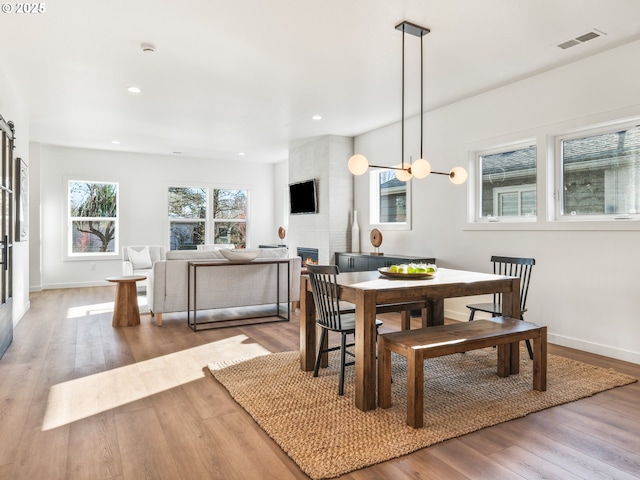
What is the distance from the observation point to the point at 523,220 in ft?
15.0

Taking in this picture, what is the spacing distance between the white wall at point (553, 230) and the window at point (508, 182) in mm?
204

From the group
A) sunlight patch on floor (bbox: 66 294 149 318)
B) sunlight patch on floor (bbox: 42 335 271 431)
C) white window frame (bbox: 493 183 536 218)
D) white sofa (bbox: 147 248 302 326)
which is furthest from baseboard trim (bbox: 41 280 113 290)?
white window frame (bbox: 493 183 536 218)

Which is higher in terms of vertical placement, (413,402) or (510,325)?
(510,325)

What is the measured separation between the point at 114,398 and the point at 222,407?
0.74 meters

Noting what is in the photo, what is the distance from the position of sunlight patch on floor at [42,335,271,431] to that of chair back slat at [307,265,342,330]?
3.59ft

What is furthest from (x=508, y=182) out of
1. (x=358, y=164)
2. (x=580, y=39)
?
(x=358, y=164)

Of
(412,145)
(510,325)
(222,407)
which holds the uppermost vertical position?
(412,145)

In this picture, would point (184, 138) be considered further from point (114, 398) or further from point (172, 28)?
point (114, 398)

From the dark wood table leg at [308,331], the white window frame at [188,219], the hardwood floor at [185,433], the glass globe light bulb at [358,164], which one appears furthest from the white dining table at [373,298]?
the white window frame at [188,219]

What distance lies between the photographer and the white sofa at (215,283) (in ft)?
15.9

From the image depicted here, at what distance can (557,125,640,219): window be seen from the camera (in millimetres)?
3717

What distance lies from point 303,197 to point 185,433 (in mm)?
5681

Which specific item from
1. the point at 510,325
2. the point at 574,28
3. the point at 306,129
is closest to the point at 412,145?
the point at 306,129

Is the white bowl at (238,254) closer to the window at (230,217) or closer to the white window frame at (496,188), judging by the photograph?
the white window frame at (496,188)
